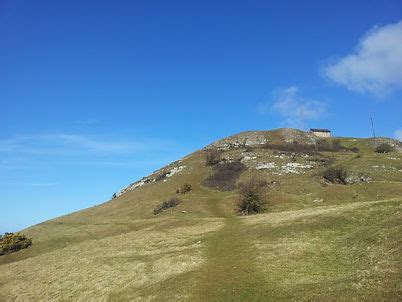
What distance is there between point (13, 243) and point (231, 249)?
2152 inches

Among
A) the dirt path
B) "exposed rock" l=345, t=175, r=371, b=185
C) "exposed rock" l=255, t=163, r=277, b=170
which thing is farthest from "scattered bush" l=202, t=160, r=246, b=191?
the dirt path

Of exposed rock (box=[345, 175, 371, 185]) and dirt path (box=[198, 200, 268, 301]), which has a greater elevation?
exposed rock (box=[345, 175, 371, 185])

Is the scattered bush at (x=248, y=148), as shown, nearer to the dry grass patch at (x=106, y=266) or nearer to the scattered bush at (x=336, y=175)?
the scattered bush at (x=336, y=175)

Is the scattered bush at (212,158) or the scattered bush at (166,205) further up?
the scattered bush at (212,158)

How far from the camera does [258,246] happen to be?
2104 inches

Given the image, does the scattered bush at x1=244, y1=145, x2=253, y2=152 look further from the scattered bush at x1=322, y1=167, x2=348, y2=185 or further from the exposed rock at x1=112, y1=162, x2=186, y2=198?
the scattered bush at x1=322, y1=167, x2=348, y2=185

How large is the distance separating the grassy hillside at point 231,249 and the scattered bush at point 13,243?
2.05 meters

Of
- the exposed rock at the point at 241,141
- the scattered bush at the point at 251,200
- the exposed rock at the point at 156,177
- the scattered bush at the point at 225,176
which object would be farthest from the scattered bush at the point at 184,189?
the exposed rock at the point at 241,141

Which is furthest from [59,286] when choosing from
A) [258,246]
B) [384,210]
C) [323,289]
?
[384,210]

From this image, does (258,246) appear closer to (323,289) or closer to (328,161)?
(323,289)

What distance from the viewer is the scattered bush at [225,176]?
12319cm

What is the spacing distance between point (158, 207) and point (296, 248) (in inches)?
2401

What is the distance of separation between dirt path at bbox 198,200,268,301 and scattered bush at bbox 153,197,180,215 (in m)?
41.4

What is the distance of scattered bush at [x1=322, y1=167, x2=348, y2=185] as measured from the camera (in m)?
111
